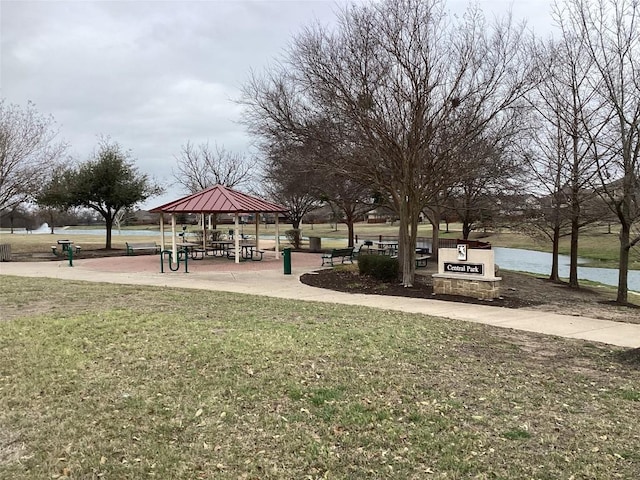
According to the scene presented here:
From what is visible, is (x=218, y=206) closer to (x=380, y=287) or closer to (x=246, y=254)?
(x=246, y=254)

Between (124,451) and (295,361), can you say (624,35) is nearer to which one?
(295,361)

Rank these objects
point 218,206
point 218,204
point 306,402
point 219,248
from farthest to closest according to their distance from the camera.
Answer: point 219,248 → point 218,204 → point 218,206 → point 306,402

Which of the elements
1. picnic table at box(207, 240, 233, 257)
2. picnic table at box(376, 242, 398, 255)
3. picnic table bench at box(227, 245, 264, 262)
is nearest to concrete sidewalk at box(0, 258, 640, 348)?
picnic table bench at box(227, 245, 264, 262)

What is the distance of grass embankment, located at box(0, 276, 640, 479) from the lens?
3.82m

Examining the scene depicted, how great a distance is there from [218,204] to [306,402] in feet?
62.7

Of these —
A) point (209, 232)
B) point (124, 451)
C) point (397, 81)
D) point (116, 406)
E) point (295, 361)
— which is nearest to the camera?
point (124, 451)

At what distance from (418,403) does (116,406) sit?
2646 mm

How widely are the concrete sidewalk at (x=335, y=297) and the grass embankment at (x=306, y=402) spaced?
1.15 meters

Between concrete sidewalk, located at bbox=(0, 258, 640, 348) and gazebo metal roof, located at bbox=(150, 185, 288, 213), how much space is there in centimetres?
375

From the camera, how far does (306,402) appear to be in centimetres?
492

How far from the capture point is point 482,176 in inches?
667

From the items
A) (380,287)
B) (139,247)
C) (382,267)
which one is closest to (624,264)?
(382,267)

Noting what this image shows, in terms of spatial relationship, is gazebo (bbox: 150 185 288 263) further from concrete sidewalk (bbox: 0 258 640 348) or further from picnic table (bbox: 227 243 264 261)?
concrete sidewalk (bbox: 0 258 640 348)

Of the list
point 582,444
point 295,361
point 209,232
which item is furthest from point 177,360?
point 209,232
